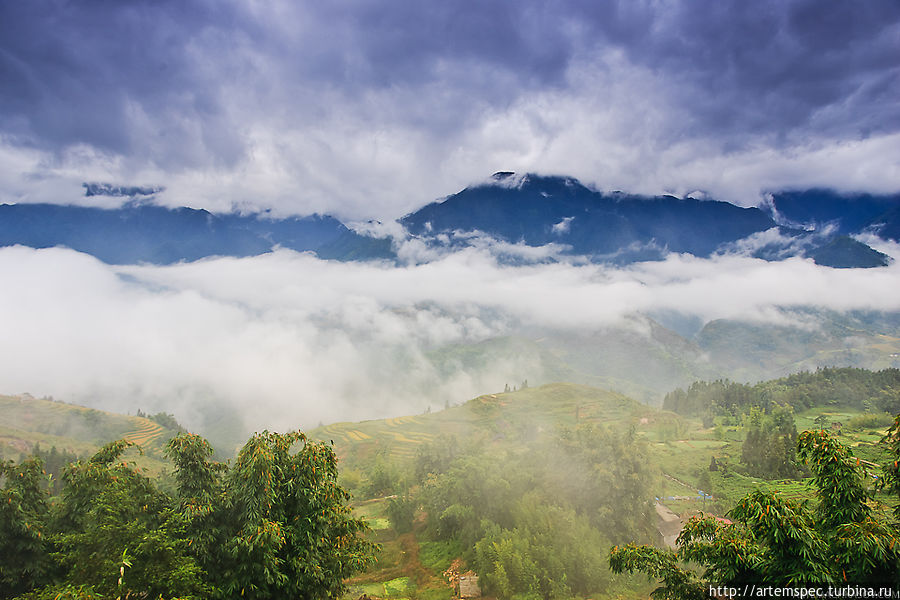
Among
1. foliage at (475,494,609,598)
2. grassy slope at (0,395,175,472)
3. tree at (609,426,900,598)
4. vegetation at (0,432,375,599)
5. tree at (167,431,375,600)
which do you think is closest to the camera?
tree at (609,426,900,598)

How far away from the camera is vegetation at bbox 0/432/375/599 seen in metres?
14.7

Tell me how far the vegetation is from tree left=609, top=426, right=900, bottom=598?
39.7 feet

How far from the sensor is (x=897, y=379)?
173 m

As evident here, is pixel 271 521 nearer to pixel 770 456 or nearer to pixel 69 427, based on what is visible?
pixel 770 456

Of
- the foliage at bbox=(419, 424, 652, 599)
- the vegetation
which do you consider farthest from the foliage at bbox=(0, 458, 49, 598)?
the foliage at bbox=(419, 424, 652, 599)

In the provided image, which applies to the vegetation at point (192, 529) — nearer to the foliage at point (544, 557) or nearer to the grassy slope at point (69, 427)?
the foliage at point (544, 557)

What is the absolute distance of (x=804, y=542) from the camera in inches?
440

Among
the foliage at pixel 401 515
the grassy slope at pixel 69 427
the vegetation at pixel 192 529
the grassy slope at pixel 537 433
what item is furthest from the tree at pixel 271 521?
the grassy slope at pixel 69 427

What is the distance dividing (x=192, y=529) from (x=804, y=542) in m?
21.6

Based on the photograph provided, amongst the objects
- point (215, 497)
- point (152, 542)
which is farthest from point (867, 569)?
point (215, 497)

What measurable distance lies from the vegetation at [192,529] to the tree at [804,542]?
12.1 metres

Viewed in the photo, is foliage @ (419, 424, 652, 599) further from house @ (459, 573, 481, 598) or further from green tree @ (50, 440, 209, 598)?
green tree @ (50, 440, 209, 598)

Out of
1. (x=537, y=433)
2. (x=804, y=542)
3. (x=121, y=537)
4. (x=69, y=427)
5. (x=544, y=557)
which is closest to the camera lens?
(x=804, y=542)

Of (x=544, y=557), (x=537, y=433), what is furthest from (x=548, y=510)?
(x=537, y=433)
